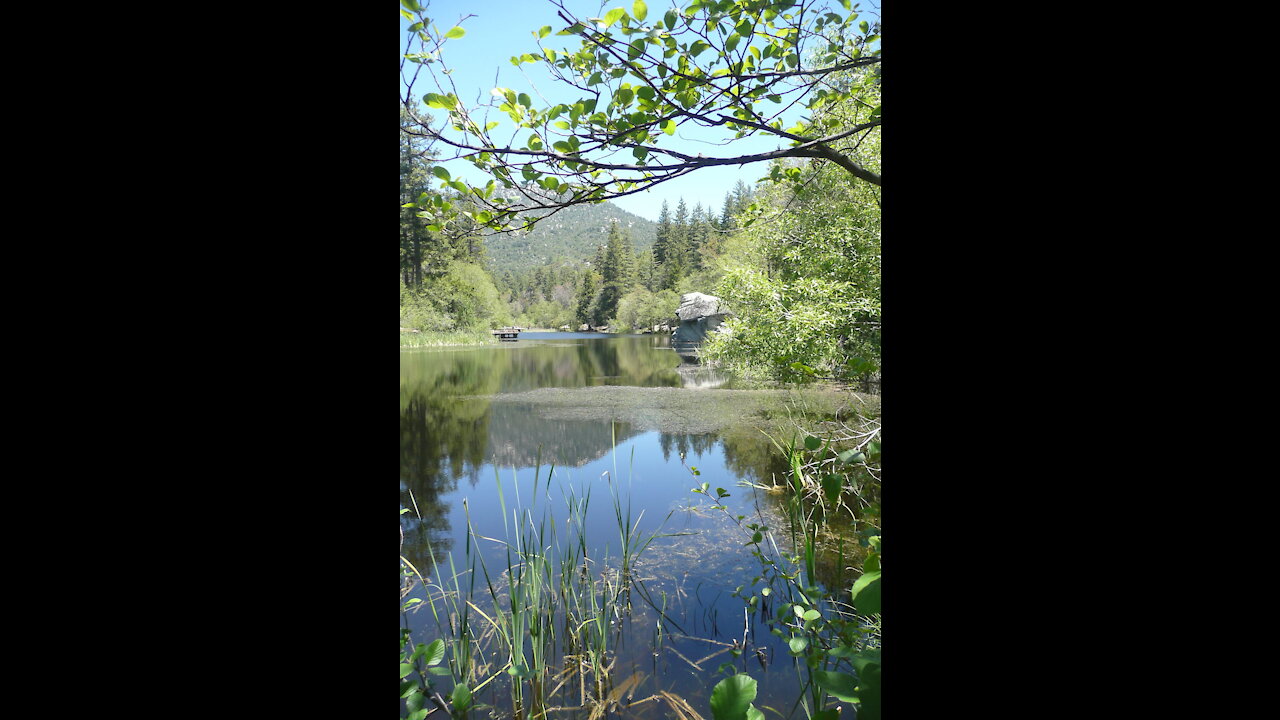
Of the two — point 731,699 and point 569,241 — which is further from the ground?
point 569,241

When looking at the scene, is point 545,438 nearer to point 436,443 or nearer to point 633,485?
point 436,443

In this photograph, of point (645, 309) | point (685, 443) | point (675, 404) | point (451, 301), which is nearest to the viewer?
point (685, 443)

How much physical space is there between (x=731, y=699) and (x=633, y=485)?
145 inches

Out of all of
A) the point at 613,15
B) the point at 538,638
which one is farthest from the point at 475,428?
the point at 613,15

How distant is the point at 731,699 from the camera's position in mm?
917

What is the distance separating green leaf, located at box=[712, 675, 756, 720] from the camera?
910 mm

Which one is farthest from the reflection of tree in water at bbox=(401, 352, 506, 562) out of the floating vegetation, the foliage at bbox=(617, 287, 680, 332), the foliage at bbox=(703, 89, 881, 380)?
the foliage at bbox=(617, 287, 680, 332)

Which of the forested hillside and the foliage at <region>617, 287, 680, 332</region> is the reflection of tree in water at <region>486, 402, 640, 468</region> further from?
the forested hillside

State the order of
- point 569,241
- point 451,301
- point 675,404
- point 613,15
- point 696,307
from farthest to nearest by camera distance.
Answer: point 569,241 → point 451,301 → point 696,307 → point 675,404 → point 613,15

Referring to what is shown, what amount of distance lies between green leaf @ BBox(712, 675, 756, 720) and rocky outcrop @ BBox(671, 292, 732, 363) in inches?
556

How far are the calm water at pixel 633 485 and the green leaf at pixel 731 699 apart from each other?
852mm
